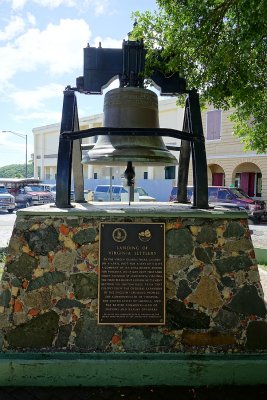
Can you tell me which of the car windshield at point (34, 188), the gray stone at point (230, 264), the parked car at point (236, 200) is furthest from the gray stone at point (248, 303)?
the car windshield at point (34, 188)

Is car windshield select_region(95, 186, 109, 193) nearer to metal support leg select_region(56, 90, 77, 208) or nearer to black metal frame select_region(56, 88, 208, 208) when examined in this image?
black metal frame select_region(56, 88, 208, 208)

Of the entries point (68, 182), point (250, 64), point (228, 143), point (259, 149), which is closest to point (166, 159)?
point (68, 182)

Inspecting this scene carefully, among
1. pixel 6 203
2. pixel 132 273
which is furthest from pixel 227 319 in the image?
pixel 6 203

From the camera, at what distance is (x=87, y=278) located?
3.70 meters

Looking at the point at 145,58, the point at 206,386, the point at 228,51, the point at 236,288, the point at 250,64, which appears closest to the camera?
the point at 206,386

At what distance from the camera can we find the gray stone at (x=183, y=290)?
147 inches

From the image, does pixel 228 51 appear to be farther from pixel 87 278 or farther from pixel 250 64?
pixel 87 278

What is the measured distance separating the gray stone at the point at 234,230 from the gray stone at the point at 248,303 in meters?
0.50

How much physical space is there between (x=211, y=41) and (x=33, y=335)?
4665 millimetres

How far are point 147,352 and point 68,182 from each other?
1804mm

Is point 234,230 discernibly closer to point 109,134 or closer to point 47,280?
point 109,134

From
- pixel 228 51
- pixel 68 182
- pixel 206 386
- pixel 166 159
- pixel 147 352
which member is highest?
pixel 228 51

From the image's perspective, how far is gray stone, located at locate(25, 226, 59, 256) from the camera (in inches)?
146

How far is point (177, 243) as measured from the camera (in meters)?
3.75
